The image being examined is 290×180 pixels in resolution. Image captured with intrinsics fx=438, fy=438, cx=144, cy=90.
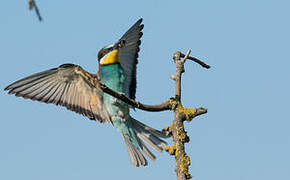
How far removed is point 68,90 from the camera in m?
4.92

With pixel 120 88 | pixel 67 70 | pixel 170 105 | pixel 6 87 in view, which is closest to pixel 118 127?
pixel 120 88

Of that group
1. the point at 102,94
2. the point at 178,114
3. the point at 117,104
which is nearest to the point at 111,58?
the point at 102,94

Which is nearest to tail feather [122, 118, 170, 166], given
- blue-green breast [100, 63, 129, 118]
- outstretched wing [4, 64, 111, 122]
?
blue-green breast [100, 63, 129, 118]

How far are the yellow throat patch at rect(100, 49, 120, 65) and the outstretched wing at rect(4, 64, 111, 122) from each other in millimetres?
499

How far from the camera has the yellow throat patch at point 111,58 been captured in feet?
17.6

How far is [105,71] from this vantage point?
5324mm

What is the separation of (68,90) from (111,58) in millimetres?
746

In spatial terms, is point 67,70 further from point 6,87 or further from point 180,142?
point 180,142

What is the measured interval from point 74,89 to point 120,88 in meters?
0.60

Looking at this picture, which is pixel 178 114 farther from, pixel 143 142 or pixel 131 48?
pixel 131 48

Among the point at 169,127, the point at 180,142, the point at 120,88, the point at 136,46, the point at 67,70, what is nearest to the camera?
the point at 180,142

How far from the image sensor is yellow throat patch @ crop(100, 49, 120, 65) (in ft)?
17.6

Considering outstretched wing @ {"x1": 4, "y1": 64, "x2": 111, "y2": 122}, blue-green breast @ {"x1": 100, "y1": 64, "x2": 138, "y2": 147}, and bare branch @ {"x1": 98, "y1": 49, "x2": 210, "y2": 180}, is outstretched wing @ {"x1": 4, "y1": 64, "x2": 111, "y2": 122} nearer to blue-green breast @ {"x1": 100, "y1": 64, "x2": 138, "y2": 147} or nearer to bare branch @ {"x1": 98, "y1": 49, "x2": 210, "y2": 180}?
blue-green breast @ {"x1": 100, "y1": 64, "x2": 138, "y2": 147}

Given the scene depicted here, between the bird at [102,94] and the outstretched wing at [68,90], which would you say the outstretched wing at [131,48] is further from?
the outstretched wing at [68,90]
